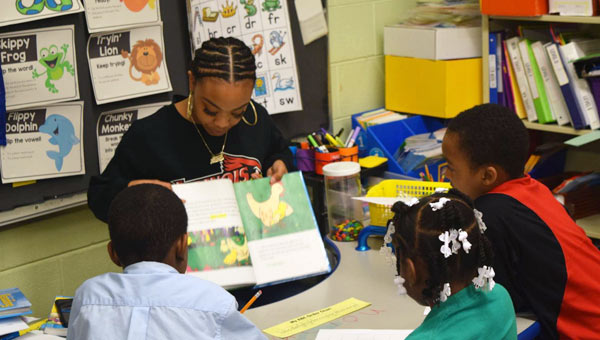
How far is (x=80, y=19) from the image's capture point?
233cm

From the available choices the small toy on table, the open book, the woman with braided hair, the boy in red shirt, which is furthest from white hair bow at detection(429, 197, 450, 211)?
the small toy on table

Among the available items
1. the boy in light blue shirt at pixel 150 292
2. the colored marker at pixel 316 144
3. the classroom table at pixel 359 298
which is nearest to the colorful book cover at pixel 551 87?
the colored marker at pixel 316 144

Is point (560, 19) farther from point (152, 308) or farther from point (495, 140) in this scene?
point (152, 308)

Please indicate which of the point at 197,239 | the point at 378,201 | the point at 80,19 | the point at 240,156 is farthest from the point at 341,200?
the point at 80,19

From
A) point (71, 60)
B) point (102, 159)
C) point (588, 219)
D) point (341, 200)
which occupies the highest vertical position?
point (71, 60)

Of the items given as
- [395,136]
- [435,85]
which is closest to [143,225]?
[395,136]

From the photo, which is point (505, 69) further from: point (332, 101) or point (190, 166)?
point (190, 166)

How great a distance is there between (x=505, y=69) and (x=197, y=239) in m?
1.54

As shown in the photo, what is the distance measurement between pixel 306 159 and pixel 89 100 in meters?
0.83

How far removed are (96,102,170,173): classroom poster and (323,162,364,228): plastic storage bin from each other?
0.70 meters

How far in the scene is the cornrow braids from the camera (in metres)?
1.96

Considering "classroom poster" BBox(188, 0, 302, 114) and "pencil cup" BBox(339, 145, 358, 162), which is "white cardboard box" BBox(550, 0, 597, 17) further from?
"classroom poster" BBox(188, 0, 302, 114)

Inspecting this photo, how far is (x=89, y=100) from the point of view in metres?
2.39

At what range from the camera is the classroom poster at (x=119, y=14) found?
2340 mm
